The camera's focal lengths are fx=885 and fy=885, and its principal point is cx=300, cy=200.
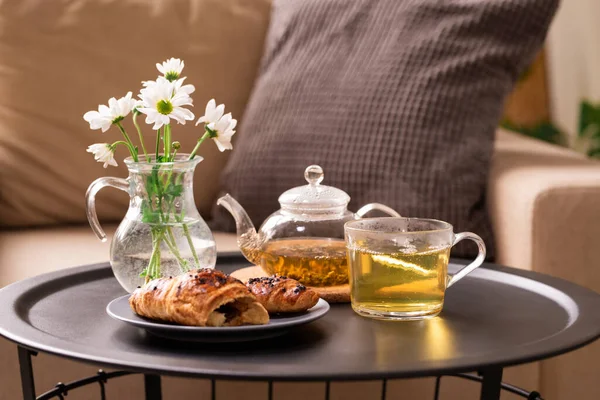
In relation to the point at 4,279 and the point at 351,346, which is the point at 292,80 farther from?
the point at 351,346

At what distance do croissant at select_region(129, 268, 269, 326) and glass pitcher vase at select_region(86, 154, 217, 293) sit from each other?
0.12 m

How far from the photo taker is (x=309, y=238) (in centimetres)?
109

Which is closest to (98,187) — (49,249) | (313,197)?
(313,197)

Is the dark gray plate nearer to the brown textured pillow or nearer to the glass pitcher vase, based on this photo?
the glass pitcher vase

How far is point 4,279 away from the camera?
1.58 m

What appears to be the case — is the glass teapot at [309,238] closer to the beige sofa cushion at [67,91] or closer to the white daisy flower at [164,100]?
the white daisy flower at [164,100]

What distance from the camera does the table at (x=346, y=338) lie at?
0.77m

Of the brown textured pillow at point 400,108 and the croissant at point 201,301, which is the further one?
the brown textured pillow at point 400,108

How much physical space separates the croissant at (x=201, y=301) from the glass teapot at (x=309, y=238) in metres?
0.20

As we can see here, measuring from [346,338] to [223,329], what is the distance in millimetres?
134

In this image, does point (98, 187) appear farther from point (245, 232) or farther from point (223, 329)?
point (223, 329)

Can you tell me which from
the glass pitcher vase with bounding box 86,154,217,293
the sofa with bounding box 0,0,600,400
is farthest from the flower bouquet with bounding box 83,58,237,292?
the sofa with bounding box 0,0,600,400

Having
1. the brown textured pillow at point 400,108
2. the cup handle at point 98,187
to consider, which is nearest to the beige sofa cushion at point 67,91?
the brown textured pillow at point 400,108

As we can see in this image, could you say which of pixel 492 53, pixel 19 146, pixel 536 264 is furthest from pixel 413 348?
pixel 19 146
